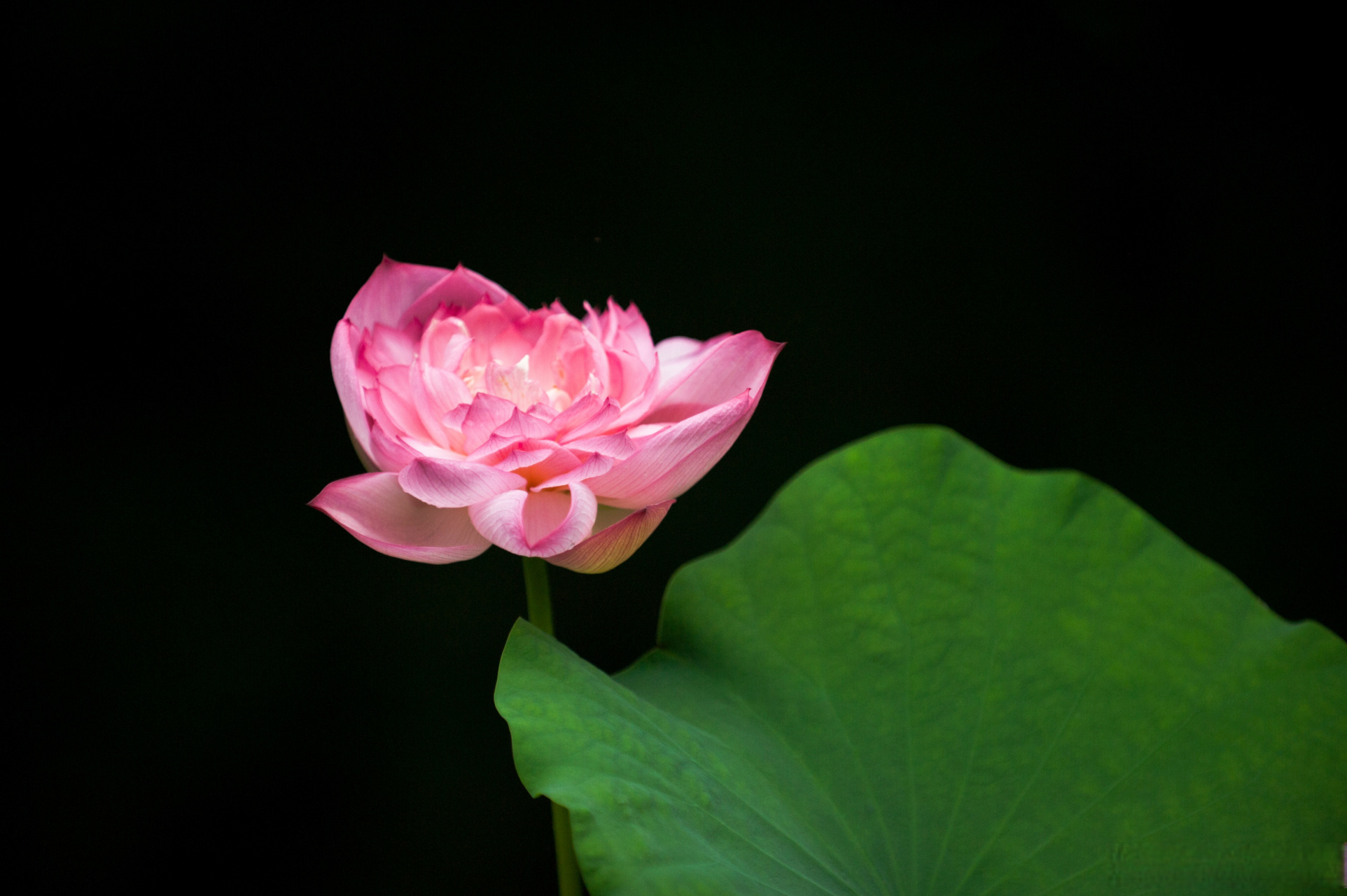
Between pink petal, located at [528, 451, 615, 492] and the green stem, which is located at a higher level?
pink petal, located at [528, 451, 615, 492]

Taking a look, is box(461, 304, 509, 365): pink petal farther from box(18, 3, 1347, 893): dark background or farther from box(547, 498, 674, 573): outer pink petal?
box(18, 3, 1347, 893): dark background

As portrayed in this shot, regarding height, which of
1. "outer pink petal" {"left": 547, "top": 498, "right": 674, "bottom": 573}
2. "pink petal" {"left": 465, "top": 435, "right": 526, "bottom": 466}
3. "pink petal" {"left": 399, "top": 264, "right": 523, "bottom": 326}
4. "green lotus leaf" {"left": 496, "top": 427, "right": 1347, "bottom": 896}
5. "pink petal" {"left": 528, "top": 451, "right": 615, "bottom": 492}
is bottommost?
"green lotus leaf" {"left": 496, "top": 427, "right": 1347, "bottom": 896}

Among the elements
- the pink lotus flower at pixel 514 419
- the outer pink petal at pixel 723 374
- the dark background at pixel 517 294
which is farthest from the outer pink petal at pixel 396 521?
the dark background at pixel 517 294

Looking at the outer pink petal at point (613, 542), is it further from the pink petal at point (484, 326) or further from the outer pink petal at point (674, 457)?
the pink petal at point (484, 326)

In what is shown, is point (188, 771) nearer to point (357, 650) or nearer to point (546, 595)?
point (357, 650)

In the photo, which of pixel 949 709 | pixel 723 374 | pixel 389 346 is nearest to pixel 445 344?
pixel 389 346

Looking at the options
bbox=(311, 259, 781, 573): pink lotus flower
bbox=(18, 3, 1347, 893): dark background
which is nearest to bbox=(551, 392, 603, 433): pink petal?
bbox=(311, 259, 781, 573): pink lotus flower

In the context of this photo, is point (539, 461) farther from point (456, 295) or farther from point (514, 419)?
point (456, 295)

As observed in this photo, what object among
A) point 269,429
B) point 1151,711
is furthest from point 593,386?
point 269,429
